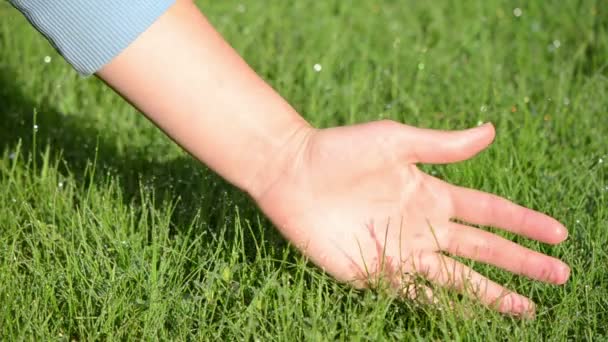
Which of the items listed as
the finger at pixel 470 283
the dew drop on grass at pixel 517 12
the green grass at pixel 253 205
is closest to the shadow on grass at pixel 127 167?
the green grass at pixel 253 205

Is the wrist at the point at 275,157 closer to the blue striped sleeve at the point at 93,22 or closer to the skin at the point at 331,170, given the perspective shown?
the skin at the point at 331,170

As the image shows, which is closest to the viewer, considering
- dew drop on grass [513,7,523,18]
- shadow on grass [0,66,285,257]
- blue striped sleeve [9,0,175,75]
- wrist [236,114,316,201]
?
blue striped sleeve [9,0,175,75]

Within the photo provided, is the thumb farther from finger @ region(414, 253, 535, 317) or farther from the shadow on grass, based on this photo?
the shadow on grass

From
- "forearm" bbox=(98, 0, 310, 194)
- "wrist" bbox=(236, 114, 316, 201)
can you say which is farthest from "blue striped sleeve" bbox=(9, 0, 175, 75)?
"wrist" bbox=(236, 114, 316, 201)

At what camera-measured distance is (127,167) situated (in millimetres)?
3207

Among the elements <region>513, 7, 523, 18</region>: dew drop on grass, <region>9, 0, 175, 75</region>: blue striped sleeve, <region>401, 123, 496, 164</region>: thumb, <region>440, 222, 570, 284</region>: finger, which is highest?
<region>513, 7, 523, 18</region>: dew drop on grass

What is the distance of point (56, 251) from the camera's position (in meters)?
2.63

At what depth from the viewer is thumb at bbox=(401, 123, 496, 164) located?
2217mm

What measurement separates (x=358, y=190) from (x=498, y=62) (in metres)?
1.87

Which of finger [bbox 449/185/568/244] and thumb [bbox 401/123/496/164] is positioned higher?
thumb [bbox 401/123/496/164]

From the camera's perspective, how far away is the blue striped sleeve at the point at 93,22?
2.15 meters

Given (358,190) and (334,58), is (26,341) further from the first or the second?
(334,58)

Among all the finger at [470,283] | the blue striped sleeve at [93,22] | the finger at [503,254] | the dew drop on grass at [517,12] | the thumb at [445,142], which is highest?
the dew drop on grass at [517,12]

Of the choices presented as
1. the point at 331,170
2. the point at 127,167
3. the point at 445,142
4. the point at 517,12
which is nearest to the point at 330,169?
the point at 331,170
